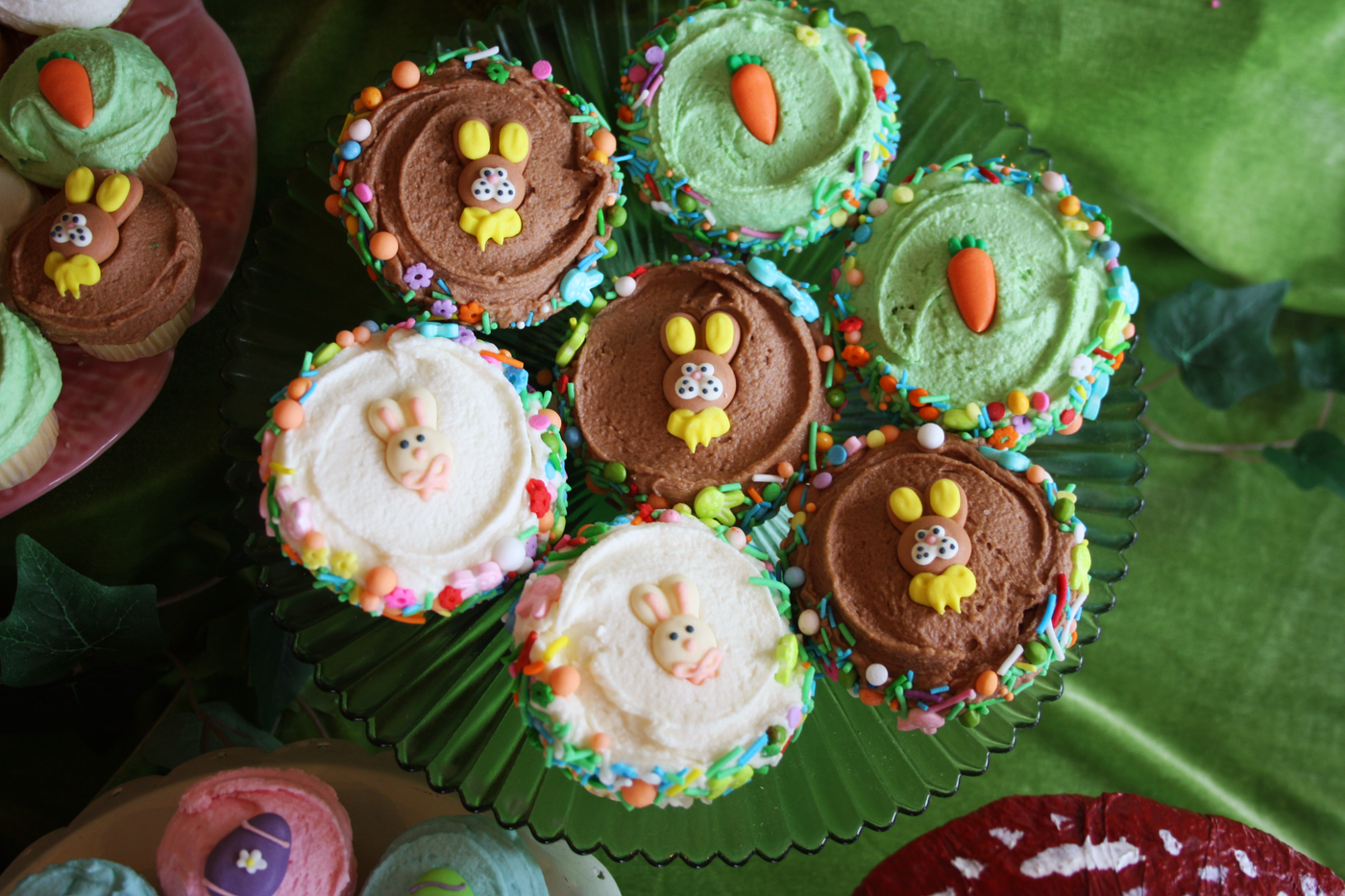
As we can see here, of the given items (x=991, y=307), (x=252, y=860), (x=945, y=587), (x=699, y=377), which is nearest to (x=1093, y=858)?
(x=945, y=587)

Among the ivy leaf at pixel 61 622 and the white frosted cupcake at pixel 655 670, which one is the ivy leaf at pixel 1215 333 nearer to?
the white frosted cupcake at pixel 655 670

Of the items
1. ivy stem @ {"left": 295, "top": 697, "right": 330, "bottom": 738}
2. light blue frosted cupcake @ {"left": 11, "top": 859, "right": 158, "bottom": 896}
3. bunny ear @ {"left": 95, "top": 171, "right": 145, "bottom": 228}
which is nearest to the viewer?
light blue frosted cupcake @ {"left": 11, "top": 859, "right": 158, "bottom": 896}

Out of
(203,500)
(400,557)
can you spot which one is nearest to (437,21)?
(203,500)

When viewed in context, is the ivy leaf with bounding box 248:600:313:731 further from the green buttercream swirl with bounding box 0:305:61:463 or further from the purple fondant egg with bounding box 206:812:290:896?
the green buttercream swirl with bounding box 0:305:61:463

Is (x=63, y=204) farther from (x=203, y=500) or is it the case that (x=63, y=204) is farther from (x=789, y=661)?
(x=789, y=661)

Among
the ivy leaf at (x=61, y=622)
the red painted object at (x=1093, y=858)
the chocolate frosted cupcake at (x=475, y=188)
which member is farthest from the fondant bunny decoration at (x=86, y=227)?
the red painted object at (x=1093, y=858)

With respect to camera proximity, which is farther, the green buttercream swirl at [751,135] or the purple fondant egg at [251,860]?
the green buttercream swirl at [751,135]

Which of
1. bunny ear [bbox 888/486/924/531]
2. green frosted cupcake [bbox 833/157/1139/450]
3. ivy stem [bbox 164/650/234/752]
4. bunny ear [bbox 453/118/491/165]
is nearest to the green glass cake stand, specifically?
green frosted cupcake [bbox 833/157/1139/450]
